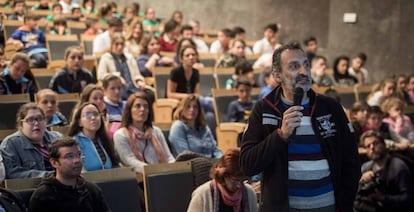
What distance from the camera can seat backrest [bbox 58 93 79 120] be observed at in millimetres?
4934

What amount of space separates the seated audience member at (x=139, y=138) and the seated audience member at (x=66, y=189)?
3.16 feet

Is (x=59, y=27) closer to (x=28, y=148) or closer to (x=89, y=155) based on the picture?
(x=89, y=155)

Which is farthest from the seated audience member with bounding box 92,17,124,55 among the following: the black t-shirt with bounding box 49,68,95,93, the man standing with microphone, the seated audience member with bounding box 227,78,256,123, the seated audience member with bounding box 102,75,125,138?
the man standing with microphone

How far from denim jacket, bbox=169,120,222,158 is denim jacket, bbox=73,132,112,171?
673mm

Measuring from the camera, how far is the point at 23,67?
509 centimetres

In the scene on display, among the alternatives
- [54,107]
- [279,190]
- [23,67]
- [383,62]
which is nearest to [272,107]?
[279,190]

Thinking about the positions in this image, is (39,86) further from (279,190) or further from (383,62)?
(383,62)

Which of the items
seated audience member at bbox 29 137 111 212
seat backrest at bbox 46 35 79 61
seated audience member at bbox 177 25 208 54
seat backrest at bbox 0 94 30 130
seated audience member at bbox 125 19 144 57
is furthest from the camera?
seated audience member at bbox 177 25 208 54

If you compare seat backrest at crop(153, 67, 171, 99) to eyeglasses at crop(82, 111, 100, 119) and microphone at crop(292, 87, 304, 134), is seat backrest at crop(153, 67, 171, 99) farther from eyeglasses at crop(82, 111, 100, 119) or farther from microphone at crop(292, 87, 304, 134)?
microphone at crop(292, 87, 304, 134)

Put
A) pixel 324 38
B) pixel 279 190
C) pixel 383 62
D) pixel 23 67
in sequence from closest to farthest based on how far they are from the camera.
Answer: pixel 279 190
pixel 23 67
pixel 383 62
pixel 324 38

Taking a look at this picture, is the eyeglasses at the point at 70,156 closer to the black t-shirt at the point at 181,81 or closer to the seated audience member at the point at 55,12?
the black t-shirt at the point at 181,81

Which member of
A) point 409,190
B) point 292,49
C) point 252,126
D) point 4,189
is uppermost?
point 292,49

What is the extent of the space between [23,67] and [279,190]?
11.1 ft

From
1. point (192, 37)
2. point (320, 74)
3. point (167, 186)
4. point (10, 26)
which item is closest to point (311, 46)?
point (320, 74)
